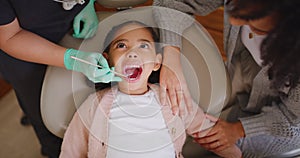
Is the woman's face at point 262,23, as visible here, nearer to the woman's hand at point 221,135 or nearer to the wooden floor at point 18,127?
the woman's hand at point 221,135

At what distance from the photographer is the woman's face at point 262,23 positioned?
0.65 metres

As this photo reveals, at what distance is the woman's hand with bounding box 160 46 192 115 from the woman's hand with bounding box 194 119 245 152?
96mm

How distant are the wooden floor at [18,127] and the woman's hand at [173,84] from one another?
1.98 ft

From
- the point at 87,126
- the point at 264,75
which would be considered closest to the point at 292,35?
the point at 264,75

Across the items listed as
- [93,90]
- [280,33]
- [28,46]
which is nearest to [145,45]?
[93,90]

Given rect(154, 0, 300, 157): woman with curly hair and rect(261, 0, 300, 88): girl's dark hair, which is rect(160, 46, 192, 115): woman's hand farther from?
rect(261, 0, 300, 88): girl's dark hair

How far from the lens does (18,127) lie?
1665 mm

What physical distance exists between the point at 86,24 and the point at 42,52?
160mm

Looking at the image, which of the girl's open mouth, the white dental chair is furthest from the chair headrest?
the girl's open mouth

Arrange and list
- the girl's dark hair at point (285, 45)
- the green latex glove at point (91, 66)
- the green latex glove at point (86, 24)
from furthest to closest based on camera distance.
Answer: the green latex glove at point (86, 24), the green latex glove at point (91, 66), the girl's dark hair at point (285, 45)

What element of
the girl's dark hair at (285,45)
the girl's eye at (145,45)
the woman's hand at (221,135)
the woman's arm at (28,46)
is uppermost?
the girl's dark hair at (285,45)

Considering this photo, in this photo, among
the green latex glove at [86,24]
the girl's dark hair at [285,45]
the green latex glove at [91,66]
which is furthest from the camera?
the green latex glove at [86,24]

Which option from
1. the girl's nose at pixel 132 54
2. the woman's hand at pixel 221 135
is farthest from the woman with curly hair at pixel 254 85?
the girl's nose at pixel 132 54

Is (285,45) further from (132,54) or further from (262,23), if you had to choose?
(132,54)
